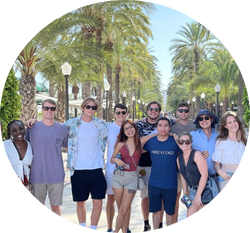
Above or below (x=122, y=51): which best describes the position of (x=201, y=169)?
below

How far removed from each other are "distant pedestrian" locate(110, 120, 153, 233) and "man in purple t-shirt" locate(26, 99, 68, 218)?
762 mm

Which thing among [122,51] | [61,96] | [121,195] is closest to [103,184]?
[121,195]

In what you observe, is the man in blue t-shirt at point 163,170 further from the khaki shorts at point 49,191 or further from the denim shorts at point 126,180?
the khaki shorts at point 49,191

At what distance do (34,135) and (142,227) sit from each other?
7.13 ft

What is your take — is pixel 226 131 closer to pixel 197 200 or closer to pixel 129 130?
pixel 197 200

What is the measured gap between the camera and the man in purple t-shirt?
10.7 ft

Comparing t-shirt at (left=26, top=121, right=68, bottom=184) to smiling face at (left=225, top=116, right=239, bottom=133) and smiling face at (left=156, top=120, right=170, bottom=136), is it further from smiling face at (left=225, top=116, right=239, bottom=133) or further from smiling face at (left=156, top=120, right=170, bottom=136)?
smiling face at (left=225, top=116, right=239, bottom=133)

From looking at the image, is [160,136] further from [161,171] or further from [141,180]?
[141,180]

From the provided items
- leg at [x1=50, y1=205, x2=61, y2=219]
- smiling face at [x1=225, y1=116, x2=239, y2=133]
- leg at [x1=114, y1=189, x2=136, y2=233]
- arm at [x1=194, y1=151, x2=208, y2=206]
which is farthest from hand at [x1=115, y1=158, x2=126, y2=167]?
smiling face at [x1=225, y1=116, x2=239, y2=133]

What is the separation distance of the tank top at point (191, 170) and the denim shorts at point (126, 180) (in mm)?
659

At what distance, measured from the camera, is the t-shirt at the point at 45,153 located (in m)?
3.27

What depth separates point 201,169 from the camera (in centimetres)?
294

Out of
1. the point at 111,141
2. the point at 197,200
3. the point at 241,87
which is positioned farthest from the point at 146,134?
the point at 241,87

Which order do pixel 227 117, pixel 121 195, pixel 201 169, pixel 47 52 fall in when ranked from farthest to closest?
pixel 47 52
pixel 121 195
pixel 227 117
pixel 201 169
